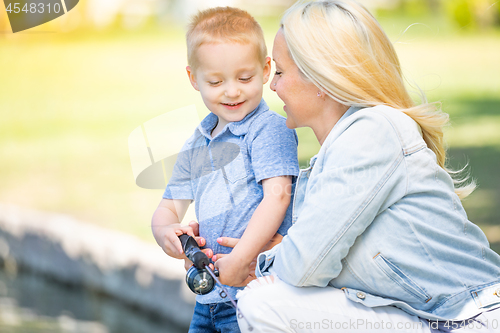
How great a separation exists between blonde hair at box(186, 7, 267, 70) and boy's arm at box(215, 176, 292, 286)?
38cm

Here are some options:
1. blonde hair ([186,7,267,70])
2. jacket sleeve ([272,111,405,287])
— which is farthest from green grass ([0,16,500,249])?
jacket sleeve ([272,111,405,287])

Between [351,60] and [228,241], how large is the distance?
2.01 feet

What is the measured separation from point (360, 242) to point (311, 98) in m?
0.44

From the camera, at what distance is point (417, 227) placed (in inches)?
49.1

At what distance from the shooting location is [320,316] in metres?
1.24

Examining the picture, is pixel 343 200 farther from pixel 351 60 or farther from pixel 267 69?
pixel 267 69

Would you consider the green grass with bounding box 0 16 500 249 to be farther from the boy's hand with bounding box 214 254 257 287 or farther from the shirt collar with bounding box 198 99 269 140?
the boy's hand with bounding box 214 254 257 287

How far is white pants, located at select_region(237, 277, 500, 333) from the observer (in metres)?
1.24

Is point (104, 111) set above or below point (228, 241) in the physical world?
above

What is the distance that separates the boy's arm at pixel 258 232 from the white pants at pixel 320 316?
154 millimetres

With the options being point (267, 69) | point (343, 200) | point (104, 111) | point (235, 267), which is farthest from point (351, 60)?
point (104, 111)

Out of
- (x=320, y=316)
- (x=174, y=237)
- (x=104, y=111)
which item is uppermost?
(x=104, y=111)

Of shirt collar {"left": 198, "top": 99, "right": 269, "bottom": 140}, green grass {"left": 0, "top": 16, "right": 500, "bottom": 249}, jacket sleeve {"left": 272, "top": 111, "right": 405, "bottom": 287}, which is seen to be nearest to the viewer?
jacket sleeve {"left": 272, "top": 111, "right": 405, "bottom": 287}

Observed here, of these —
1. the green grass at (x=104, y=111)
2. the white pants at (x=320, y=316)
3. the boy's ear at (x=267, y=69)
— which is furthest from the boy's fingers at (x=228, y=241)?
the green grass at (x=104, y=111)
